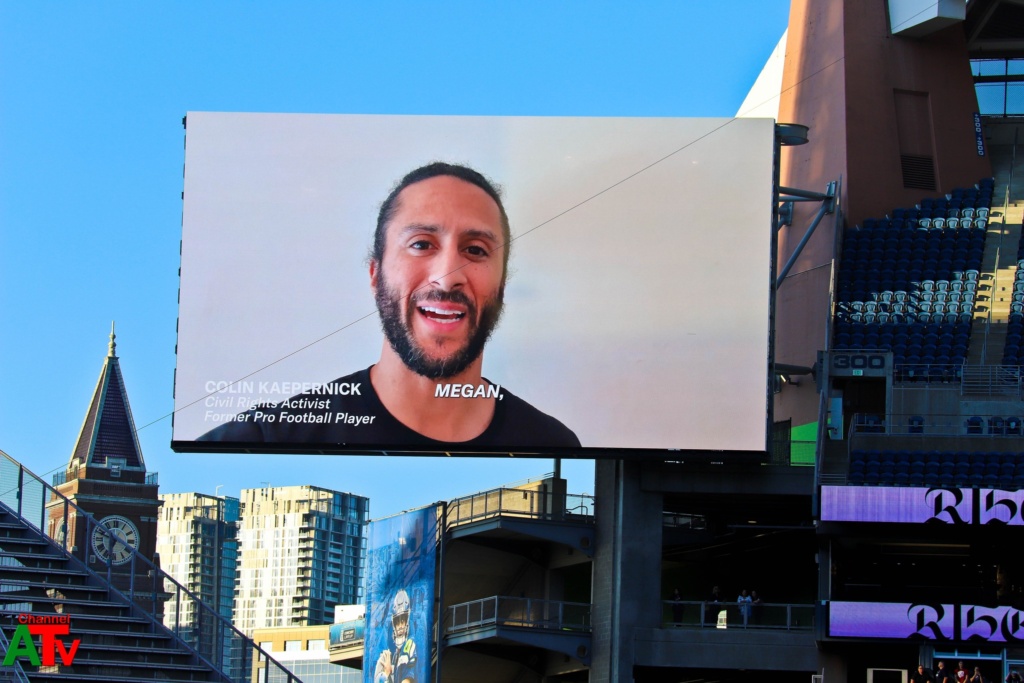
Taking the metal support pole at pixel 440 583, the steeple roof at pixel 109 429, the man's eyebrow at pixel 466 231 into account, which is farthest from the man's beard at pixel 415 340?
the steeple roof at pixel 109 429

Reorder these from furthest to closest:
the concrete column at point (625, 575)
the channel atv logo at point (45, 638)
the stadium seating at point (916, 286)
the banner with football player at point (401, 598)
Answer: the banner with football player at point (401, 598) < the stadium seating at point (916, 286) < the concrete column at point (625, 575) < the channel atv logo at point (45, 638)

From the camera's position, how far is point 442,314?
30688 millimetres

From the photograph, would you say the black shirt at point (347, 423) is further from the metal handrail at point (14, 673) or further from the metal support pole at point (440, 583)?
the metal handrail at point (14, 673)

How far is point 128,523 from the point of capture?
9700cm

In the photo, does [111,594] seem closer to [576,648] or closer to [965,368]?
[576,648]

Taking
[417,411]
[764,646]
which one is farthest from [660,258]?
[764,646]

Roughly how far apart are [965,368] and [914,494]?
379cm

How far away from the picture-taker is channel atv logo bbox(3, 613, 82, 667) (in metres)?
19.2

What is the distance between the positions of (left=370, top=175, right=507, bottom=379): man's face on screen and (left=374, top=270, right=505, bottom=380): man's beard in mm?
18

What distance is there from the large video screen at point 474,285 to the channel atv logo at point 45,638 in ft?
30.8

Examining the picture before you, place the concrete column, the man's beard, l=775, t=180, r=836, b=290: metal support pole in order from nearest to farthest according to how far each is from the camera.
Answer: the man's beard
the concrete column
l=775, t=180, r=836, b=290: metal support pole

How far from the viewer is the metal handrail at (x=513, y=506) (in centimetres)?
3288

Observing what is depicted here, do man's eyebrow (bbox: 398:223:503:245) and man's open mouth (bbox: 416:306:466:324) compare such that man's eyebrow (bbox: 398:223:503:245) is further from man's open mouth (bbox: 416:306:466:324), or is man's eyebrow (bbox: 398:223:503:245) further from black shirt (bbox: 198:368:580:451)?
black shirt (bbox: 198:368:580:451)

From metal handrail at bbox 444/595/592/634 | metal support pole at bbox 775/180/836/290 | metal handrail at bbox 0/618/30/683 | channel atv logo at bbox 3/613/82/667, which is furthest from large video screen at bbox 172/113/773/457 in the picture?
metal handrail at bbox 0/618/30/683
